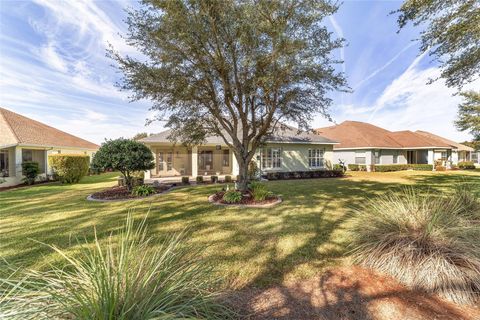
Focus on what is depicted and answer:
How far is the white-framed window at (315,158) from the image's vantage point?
21141 millimetres

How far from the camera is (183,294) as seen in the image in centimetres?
226

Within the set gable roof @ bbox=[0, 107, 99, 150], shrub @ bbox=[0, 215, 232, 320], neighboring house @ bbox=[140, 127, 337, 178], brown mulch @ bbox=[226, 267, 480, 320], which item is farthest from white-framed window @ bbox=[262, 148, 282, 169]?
gable roof @ bbox=[0, 107, 99, 150]

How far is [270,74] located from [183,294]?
7.53 m

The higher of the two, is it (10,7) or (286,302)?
(10,7)

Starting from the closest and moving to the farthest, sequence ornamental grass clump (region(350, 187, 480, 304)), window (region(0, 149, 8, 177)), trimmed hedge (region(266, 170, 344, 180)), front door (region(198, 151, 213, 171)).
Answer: ornamental grass clump (region(350, 187, 480, 304)) → window (region(0, 149, 8, 177)) → trimmed hedge (region(266, 170, 344, 180)) → front door (region(198, 151, 213, 171))

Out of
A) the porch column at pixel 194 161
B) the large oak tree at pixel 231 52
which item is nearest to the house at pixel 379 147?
the porch column at pixel 194 161

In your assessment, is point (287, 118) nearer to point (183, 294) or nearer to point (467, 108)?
point (183, 294)

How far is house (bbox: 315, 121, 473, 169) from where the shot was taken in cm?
2688

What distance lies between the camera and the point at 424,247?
3.82 m

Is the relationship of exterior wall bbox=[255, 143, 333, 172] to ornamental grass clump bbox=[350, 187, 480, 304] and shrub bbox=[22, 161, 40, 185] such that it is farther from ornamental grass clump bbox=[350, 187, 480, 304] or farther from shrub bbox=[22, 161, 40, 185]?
shrub bbox=[22, 161, 40, 185]

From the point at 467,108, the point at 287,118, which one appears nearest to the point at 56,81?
the point at 287,118

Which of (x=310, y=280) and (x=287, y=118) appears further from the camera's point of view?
(x=287, y=118)

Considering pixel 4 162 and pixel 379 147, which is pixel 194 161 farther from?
pixel 379 147

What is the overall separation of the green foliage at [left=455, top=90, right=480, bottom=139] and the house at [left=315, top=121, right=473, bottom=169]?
4616 millimetres
